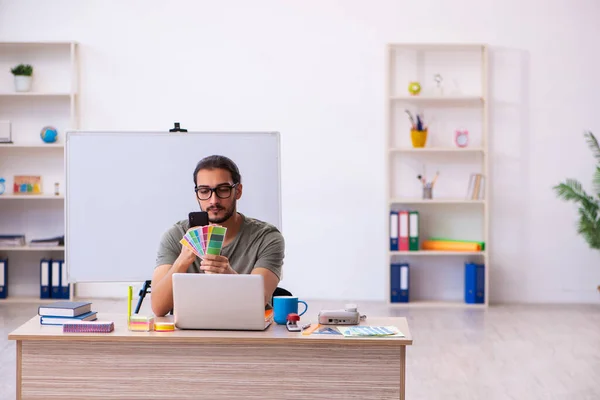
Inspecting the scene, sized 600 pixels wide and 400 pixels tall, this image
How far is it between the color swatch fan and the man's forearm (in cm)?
14

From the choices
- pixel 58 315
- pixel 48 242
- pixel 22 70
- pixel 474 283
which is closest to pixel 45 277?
pixel 48 242

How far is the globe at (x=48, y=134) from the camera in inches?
287

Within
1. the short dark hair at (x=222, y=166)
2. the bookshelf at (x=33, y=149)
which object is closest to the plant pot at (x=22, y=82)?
the bookshelf at (x=33, y=149)

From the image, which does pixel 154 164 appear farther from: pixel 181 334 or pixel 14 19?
pixel 14 19

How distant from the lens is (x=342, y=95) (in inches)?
293

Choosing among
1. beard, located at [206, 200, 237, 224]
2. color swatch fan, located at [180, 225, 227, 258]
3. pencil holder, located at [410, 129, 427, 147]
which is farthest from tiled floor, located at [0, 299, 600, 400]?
pencil holder, located at [410, 129, 427, 147]

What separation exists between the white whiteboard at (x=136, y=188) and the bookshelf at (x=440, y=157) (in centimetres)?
307

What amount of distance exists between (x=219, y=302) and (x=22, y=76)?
16.2 feet

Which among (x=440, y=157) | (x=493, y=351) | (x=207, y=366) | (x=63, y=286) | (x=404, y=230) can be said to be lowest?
(x=493, y=351)

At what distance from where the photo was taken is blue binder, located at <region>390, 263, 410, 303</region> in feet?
23.7

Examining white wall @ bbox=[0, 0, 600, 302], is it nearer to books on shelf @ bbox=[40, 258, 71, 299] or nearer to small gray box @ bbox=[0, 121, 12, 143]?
small gray box @ bbox=[0, 121, 12, 143]

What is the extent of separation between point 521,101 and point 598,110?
0.67 m

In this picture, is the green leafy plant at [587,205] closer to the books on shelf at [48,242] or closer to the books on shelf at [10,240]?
the books on shelf at [48,242]

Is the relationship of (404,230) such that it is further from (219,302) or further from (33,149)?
(219,302)
